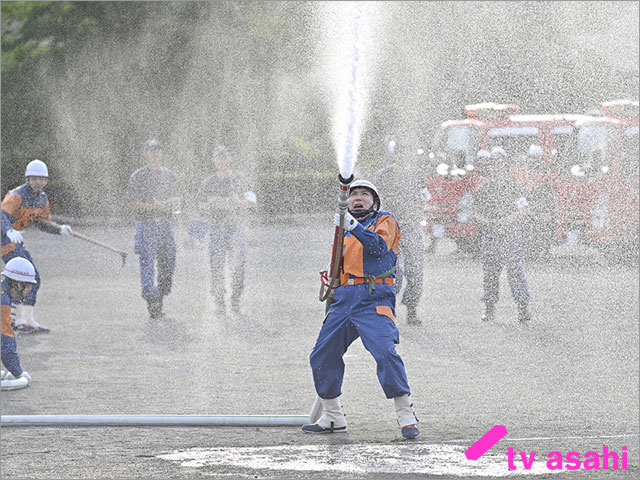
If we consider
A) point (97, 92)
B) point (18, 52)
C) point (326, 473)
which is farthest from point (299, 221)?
point (326, 473)

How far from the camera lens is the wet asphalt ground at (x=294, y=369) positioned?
5.32 metres

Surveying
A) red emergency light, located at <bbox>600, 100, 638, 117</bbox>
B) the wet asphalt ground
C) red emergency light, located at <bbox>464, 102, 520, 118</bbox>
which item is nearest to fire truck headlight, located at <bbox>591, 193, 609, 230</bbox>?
the wet asphalt ground

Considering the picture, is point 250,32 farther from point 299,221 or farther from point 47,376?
point 47,376

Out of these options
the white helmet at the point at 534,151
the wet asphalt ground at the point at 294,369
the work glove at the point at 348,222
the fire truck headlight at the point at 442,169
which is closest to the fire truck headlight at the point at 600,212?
the wet asphalt ground at the point at 294,369

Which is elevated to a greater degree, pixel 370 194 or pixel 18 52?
pixel 18 52

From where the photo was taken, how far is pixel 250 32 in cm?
1167

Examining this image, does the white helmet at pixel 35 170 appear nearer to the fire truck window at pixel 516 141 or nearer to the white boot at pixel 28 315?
the white boot at pixel 28 315

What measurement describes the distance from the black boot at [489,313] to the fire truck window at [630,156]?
2.88 metres

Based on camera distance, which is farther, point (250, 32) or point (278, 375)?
point (250, 32)

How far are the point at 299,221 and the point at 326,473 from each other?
7032 mm

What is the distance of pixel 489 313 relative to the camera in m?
9.89

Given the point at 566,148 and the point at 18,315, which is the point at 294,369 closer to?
the point at 18,315

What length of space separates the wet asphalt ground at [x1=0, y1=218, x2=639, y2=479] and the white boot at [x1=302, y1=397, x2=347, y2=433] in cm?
8

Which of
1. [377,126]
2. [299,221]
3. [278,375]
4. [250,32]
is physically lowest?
[278,375]
